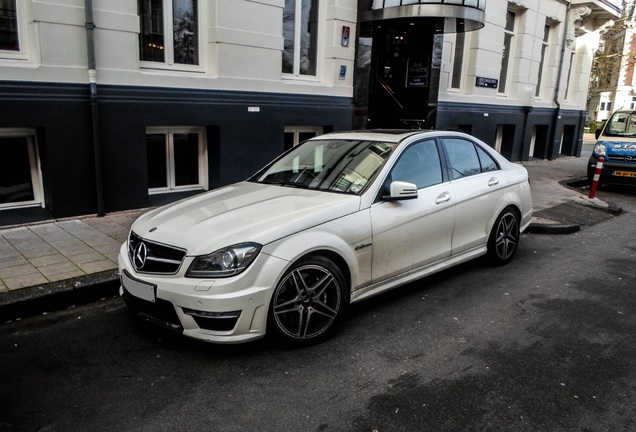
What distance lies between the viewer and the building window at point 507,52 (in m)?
15.7

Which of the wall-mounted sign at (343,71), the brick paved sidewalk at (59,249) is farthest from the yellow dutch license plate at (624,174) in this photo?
Result: the brick paved sidewalk at (59,249)

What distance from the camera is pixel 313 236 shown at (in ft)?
12.6

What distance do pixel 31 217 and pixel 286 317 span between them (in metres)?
4.91

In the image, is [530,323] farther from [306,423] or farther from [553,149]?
[553,149]

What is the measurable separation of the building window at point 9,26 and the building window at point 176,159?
2.14 m

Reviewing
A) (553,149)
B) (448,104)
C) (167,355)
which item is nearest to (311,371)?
(167,355)

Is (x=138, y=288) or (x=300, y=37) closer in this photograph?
(x=138, y=288)

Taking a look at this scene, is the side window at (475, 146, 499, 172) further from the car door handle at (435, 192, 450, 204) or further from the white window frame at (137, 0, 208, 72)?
the white window frame at (137, 0, 208, 72)

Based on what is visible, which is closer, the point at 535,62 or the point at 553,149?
the point at 535,62

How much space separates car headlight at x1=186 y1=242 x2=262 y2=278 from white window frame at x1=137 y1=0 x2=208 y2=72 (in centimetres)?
528

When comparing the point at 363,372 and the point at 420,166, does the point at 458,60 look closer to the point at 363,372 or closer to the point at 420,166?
the point at 420,166

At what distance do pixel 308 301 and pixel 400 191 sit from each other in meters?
1.30

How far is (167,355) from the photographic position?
3779mm

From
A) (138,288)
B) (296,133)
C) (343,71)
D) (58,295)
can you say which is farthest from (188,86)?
(138,288)
